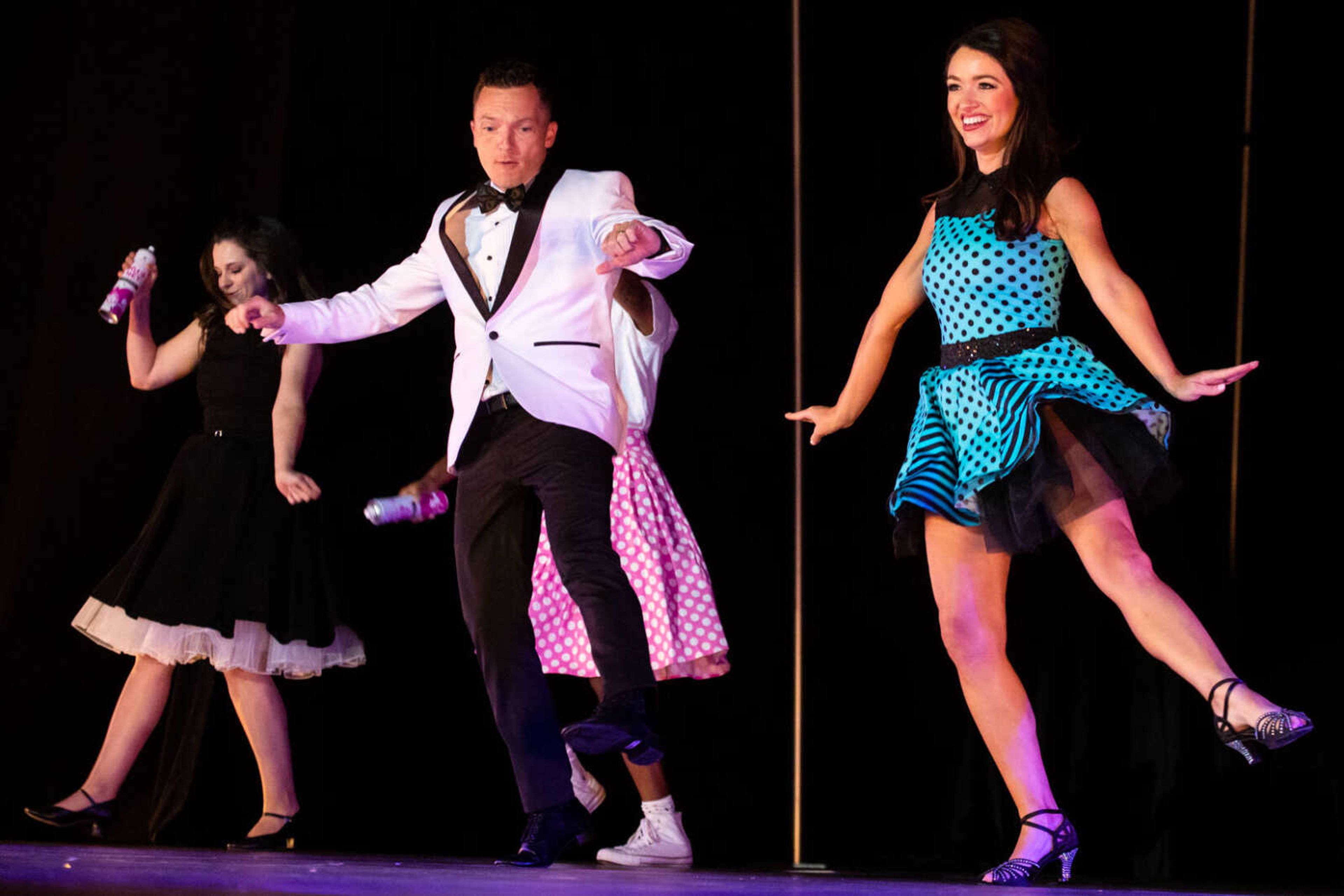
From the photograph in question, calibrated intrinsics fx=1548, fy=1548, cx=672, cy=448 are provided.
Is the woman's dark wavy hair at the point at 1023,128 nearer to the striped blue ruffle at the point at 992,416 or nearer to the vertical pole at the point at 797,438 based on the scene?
the striped blue ruffle at the point at 992,416

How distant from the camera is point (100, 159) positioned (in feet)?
15.1

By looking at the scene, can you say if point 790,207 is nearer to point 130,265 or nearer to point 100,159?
point 130,265

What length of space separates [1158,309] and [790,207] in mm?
1030

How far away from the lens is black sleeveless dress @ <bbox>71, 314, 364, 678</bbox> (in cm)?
392

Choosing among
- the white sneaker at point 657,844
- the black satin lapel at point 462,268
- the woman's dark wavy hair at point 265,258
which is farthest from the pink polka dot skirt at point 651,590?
the woman's dark wavy hair at point 265,258

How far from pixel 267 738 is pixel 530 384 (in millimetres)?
1457

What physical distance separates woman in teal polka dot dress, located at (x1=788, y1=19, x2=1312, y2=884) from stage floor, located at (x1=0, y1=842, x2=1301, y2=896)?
1.32 feet

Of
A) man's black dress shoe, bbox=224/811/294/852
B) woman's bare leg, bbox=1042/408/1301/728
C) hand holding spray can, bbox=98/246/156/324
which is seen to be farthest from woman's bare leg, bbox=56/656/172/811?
woman's bare leg, bbox=1042/408/1301/728

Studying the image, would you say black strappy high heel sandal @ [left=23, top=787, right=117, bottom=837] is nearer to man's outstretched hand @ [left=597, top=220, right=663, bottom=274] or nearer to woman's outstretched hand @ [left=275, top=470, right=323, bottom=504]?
woman's outstretched hand @ [left=275, top=470, right=323, bottom=504]

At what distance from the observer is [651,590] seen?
12.5 ft

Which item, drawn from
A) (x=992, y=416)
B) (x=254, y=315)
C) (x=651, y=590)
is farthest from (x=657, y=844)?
A: (x=254, y=315)

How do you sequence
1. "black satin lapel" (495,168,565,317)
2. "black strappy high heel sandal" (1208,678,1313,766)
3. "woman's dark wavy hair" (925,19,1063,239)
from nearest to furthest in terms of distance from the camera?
"black strappy high heel sandal" (1208,678,1313,766)
"woman's dark wavy hair" (925,19,1063,239)
"black satin lapel" (495,168,565,317)

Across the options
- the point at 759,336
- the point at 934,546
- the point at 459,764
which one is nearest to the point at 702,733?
the point at 459,764

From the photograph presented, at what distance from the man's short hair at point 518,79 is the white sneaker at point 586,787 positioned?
1.63m
